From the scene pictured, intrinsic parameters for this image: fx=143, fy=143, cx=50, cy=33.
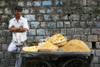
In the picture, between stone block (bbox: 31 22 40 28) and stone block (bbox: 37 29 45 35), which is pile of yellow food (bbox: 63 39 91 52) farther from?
stone block (bbox: 31 22 40 28)

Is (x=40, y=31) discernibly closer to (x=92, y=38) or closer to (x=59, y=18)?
(x=59, y=18)

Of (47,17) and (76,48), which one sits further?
(47,17)

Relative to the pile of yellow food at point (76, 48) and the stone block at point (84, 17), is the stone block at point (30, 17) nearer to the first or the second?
the stone block at point (84, 17)

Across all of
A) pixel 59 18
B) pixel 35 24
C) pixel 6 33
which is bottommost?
pixel 6 33

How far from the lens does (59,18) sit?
4.99m

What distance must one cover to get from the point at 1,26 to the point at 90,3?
322cm

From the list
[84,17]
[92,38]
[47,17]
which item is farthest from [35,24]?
[92,38]

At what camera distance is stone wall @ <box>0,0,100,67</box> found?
4.96m

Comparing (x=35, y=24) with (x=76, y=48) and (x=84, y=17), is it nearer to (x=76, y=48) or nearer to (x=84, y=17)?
(x=84, y=17)

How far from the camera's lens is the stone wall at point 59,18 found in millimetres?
4957

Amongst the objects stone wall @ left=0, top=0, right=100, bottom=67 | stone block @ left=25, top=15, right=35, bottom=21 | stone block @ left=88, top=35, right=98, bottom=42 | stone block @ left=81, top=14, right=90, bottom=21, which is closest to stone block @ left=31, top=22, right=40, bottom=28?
stone wall @ left=0, top=0, right=100, bottom=67

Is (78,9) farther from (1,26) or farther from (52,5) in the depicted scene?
(1,26)

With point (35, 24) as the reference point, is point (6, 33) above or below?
below

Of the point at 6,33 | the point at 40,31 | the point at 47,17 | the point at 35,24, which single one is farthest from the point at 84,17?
the point at 6,33
